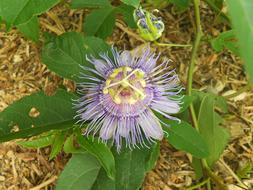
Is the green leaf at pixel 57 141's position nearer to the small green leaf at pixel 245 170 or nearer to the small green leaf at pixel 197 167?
the small green leaf at pixel 197 167

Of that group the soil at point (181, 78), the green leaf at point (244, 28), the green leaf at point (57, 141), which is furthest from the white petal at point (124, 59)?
the green leaf at point (244, 28)

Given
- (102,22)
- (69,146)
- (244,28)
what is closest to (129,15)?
(102,22)

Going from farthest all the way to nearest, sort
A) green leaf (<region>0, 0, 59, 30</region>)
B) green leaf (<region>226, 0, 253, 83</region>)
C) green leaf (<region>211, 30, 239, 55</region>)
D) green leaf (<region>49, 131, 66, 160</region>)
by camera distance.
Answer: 1. green leaf (<region>211, 30, 239, 55</region>)
2. green leaf (<region>49, 131, 66, 160</region>)
3. green leaf (<region>0, 0, 59, 30</region>)
4. green leaf (<region>226, 0, 253, 83</region>)

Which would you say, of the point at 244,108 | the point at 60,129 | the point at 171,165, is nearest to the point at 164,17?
the point at 244,108

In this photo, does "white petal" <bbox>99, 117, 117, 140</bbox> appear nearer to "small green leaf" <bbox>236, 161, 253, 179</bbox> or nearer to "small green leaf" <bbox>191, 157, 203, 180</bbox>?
"small green leaf" <bbox>191, 157, 203, 180</bbox>

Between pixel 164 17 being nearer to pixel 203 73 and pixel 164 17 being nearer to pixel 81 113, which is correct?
pixel 203 73

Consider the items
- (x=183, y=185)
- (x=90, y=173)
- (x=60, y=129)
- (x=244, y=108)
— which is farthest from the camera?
(x=244, y=108)

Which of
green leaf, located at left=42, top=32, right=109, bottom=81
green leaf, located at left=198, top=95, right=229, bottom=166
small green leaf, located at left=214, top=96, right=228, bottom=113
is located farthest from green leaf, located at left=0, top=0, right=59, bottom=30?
small green leaf, located at left=214, top=96, right=228, bottom=113

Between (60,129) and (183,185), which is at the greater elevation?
(60,129)
